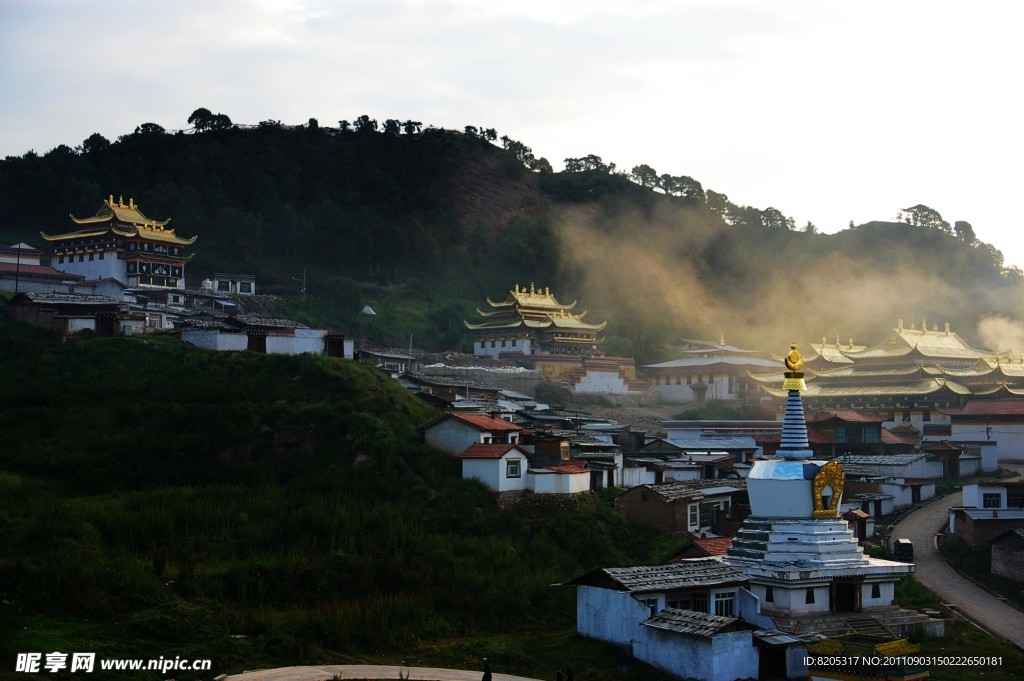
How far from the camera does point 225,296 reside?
7994 centimetres

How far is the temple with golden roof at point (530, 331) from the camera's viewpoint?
8794 cm

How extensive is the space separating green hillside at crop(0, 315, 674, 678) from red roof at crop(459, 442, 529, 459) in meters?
0.88

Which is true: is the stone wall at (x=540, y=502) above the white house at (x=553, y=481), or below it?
below

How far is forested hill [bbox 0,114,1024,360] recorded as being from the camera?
98.1 meters

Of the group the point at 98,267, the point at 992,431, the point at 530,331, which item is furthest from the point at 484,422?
the point at 530,331

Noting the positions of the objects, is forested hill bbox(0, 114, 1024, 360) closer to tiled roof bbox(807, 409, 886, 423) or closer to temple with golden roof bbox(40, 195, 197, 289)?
temple with golden roof bbox(40, 195, 197, 289)

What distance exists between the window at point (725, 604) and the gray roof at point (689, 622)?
3.00 ft

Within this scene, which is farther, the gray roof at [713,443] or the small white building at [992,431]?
the gray roof at [713,443]

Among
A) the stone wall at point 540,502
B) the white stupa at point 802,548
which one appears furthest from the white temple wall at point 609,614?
the stone wall at point 540,502

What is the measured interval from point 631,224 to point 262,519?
10615 cm

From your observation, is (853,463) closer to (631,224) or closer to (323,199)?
(323,199)

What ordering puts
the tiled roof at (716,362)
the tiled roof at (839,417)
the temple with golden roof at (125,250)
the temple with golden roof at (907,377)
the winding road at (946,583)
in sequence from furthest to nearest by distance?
the tiled roof at (716,362) → the temple with golden roof at (125,250) → the temple with golden roof at (907,377) → the tiled roof at (839,417) → the winding road at (946,583)

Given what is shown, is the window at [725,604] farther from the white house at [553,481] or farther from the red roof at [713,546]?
the white house at [553,481]

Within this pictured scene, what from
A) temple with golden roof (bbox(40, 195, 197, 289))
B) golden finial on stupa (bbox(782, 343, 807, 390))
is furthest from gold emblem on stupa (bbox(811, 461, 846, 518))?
temple with golden roof (bbox(40, 195, 197, 289))
